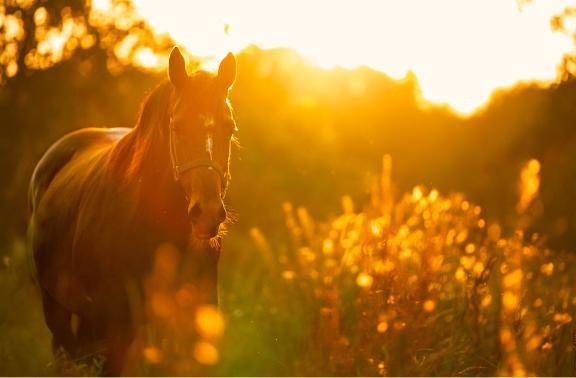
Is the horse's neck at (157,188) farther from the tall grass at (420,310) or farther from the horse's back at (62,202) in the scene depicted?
the tall grass at (420,310)

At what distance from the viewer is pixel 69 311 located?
5.96 meters

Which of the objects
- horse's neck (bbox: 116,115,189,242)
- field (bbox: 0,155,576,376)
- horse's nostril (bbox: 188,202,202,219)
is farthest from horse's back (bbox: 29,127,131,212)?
horse's nostril (bbox: 188,202,202,219)

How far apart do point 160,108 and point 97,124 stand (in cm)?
763

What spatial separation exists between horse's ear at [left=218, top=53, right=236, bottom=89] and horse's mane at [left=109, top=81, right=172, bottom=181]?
0.34 metres

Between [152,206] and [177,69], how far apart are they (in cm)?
81

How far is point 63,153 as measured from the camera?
6.90 metres

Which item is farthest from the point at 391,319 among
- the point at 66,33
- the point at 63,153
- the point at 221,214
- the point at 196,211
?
the point at 66,33

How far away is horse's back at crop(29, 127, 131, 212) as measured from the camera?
678cm

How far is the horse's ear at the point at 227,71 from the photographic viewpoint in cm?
Answer: 443

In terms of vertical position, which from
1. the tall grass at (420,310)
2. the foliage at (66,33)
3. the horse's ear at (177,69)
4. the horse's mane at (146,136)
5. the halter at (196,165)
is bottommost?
the tall grass at (420,310)

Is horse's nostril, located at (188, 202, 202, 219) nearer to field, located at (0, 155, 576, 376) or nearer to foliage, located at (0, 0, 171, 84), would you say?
field, located at (0, 155, 576, 376)

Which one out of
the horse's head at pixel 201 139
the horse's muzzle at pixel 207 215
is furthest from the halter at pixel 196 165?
the horse's muzzle at pixel 207 215

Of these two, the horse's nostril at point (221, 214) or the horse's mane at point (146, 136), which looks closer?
the horse's nostril at point (221, 214)

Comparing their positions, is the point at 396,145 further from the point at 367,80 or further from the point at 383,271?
the point at 383,271
